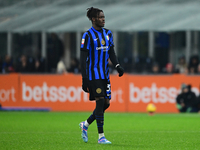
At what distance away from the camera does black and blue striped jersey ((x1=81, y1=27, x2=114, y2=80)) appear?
7199mm

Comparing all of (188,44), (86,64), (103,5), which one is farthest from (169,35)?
(86,64)

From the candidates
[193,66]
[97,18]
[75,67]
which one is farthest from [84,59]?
[75,67]

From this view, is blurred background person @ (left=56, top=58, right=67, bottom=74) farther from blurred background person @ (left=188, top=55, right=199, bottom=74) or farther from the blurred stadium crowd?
blurred background person @ (left=188, top=55, right=199, bottom=74)

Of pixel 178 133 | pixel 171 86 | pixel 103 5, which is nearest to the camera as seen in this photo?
pixel 178 133

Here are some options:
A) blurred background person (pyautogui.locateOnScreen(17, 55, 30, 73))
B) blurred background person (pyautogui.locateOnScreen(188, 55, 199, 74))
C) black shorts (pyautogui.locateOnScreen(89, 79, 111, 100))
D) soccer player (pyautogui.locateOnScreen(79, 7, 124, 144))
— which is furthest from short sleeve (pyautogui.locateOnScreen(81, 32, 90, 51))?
blurred background person (pyautogui.locateOnScreen(17, 55, 30, 73))

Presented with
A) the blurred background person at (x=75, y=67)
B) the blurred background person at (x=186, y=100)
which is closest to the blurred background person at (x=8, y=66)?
the blurred background person at (x=75, y=67)

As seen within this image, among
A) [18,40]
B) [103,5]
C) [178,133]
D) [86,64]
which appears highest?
[103,5]

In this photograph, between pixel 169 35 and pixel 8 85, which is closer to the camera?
pixel 8 85

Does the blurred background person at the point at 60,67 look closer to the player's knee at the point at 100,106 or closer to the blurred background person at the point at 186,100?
the blurred background person at the point at 186,100

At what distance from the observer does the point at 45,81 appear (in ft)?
55.7

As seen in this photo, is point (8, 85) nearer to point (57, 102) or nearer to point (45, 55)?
point (57, 102)

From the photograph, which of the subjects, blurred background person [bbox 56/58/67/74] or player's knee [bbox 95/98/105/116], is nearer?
player's knee [bbox 95/98/105/116]

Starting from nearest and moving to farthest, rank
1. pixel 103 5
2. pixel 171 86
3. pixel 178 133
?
pixel 178 133 → pixel 171 86 → pixel 103 5

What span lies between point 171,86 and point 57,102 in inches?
157
